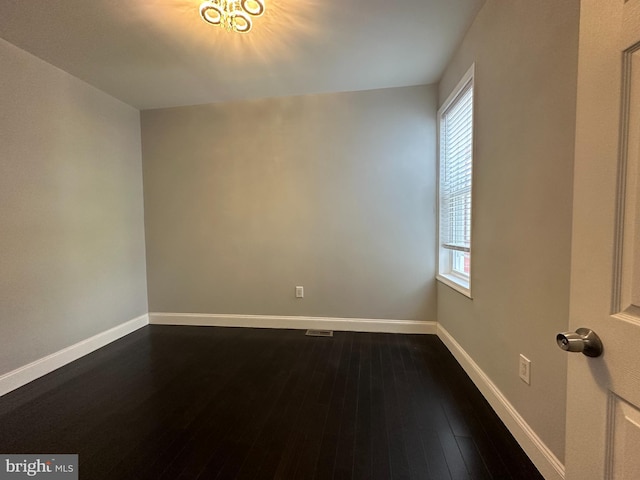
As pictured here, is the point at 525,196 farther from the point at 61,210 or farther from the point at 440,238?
the point at 61,210

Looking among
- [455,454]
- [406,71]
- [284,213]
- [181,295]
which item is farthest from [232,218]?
[455,454]

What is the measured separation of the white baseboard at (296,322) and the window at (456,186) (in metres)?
0.64

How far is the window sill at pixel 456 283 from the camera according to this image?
83.4 inches

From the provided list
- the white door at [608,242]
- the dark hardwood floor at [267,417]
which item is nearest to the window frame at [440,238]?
the dark hardwood floor at [267,417]

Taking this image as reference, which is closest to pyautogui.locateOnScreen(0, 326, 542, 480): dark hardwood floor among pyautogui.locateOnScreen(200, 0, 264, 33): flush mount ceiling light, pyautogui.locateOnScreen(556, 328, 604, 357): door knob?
pyautogui.locateOnScreen(556, 328, 604, 357): door knob

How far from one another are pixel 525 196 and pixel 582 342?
3.36ft

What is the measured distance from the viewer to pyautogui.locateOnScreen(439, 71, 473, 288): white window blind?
217cm

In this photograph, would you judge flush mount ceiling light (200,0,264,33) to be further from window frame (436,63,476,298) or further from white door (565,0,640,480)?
white door (565,0,640,480)

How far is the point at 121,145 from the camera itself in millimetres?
2994

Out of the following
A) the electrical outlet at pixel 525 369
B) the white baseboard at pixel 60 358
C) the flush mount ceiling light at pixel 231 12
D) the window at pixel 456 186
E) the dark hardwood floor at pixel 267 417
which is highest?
the flush mount ceiling light at pixel 231 12

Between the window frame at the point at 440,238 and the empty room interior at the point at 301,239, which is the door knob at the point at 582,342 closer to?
the empty room interior at the point at 301,239

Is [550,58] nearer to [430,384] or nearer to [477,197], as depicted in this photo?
[477,197]

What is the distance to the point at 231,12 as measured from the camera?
67.0 inches

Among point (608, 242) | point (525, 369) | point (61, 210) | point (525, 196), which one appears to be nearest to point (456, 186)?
point (525, 196)
